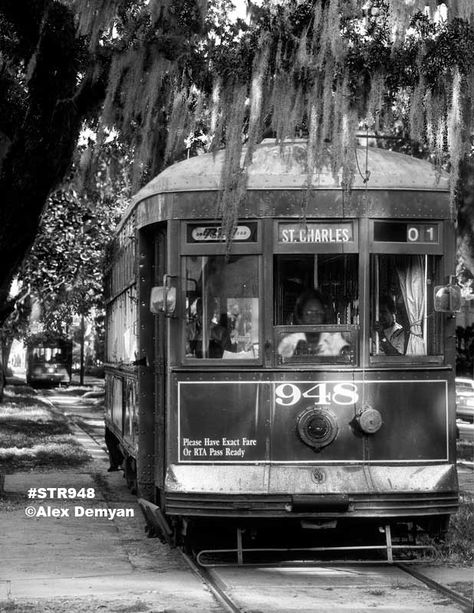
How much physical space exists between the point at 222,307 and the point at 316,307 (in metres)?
0.78

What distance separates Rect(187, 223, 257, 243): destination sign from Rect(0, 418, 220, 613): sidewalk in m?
2.71

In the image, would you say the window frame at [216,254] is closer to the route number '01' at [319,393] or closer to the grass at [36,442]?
the route number '01' at [319,393]

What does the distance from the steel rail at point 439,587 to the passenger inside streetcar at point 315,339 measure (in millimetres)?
1797

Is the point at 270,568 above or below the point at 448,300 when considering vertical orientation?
below

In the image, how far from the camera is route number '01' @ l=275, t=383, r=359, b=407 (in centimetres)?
898

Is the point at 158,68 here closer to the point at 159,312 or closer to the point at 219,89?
the point at 219,89

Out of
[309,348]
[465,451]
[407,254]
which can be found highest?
[407,254]

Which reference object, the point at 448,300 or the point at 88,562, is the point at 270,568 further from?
the point at 448,300

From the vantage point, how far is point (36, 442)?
22.2m

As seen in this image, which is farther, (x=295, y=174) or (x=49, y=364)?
(x=49, y=364)

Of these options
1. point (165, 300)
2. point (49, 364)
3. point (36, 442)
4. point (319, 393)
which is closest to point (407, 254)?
point (319, 393)

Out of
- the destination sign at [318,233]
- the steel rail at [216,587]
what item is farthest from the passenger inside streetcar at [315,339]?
the steel rail at [216,587]

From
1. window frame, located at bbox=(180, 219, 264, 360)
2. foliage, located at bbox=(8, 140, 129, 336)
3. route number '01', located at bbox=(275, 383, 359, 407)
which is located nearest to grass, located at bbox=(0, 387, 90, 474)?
foliage, located at bbox=(8, 140, 129, 336)

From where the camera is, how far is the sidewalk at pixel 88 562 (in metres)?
7.60
